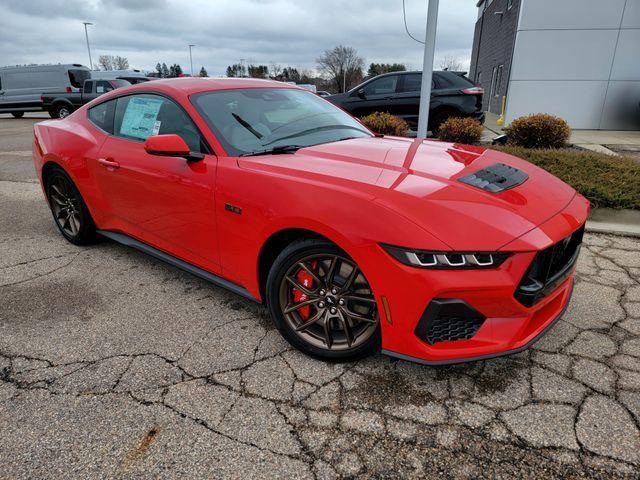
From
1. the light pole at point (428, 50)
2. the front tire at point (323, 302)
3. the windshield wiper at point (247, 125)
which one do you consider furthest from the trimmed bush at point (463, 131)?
the front tire at point (323, 302)

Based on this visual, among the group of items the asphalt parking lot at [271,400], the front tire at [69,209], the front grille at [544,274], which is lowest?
the asphalt parking lot at [271,400]

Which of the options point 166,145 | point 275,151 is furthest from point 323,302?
point 166,145

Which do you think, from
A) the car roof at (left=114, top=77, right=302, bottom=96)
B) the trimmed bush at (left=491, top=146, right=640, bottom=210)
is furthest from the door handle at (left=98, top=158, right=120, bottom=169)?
the trimmed bush at (left=491, top=146, right=640, bottom=210)

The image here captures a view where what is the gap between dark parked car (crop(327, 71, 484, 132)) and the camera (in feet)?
32.2

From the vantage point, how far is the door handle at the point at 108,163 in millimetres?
3322

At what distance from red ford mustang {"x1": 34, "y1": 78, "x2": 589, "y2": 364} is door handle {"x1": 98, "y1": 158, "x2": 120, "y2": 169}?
0.4 inches

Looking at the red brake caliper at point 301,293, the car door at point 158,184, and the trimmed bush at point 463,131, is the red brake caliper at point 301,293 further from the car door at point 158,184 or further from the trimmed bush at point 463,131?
the trimmed bush at point 463,131

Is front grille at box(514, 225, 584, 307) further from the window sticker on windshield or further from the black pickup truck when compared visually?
the black pickup truck

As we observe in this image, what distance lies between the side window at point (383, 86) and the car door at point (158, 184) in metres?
7.48

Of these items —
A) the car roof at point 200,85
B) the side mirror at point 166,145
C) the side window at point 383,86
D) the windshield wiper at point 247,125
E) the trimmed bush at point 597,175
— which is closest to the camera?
the side mirror at point 166,145

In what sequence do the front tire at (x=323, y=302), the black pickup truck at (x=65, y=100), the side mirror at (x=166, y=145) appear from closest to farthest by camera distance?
the front tire at (x=323, y=302)
the side mirror at (x=166, y=145)
the black pickup truck at (x=65, y=100)

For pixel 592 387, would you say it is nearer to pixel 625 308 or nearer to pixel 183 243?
pixel 625 308

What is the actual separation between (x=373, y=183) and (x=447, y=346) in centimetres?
83

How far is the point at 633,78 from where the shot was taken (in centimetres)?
1263
